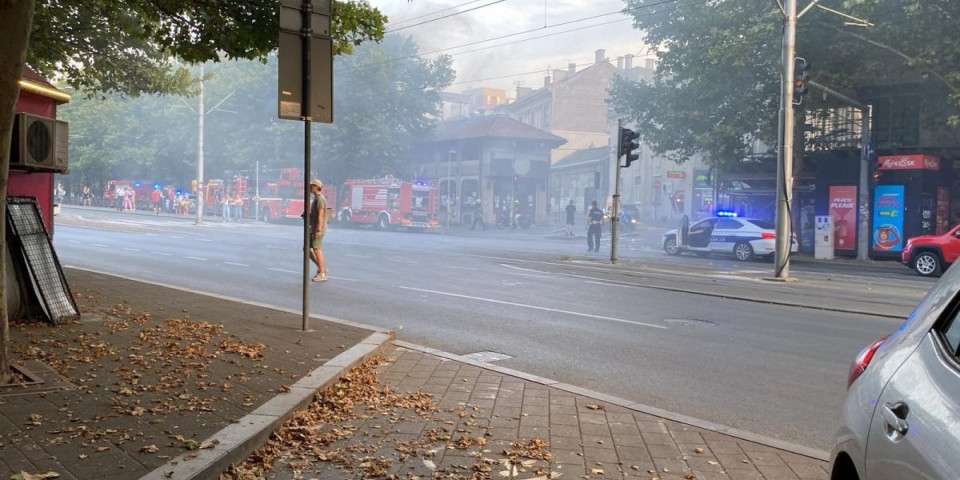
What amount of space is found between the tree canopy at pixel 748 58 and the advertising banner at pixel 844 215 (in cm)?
393

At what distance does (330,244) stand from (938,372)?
84.3ft

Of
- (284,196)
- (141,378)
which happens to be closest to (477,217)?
(284,196)

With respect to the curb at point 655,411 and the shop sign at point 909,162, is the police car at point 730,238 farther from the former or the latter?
the curb at point 655,411

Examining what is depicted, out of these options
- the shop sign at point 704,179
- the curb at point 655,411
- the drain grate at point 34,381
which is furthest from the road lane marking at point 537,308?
the shop sign at point 704,179

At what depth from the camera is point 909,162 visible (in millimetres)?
27906

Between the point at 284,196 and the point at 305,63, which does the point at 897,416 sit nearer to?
the point at 305,63

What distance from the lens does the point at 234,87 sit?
5784 cm

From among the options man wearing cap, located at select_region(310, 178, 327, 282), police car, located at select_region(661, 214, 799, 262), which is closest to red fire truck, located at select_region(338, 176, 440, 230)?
police car, located at select_region(661, 214, 799, 262)

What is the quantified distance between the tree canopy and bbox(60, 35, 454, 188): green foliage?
23136 mm

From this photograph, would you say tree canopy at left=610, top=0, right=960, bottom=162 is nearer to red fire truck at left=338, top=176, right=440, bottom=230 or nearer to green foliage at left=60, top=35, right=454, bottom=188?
red fire truck at left=338, top=176, right=440, bottom=230

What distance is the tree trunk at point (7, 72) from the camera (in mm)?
5543

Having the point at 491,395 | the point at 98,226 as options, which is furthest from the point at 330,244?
the point at 491,395

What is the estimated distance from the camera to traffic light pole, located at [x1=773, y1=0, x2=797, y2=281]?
18.3m

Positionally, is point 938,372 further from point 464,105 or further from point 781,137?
point 464,105
